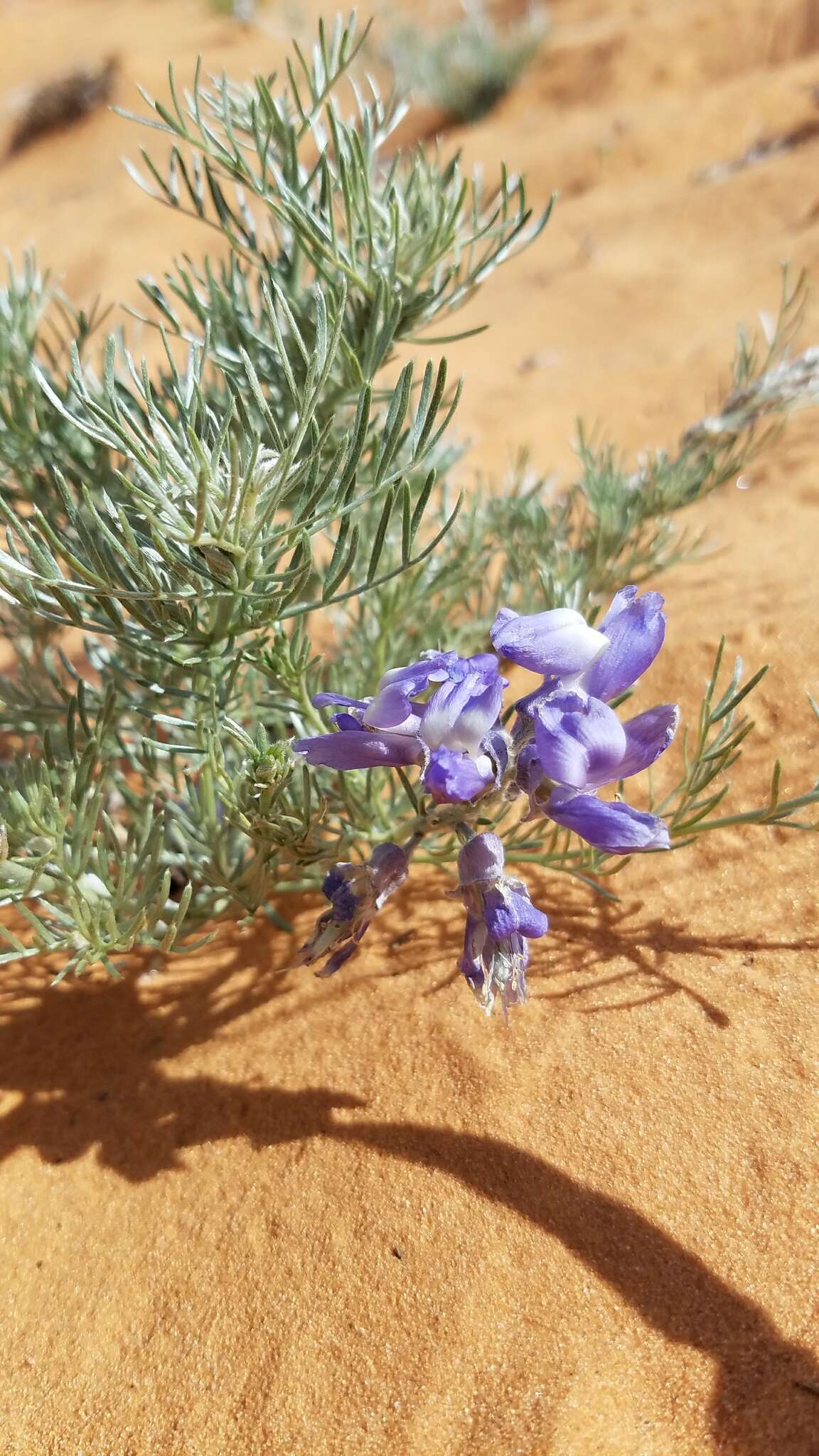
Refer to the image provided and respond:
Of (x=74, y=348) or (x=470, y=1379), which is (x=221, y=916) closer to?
(x=470, y=1379)

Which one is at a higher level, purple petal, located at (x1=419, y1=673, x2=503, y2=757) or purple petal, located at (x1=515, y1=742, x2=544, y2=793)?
purple petal, located at (x1=419, y1=673, x2=503, y2=757)

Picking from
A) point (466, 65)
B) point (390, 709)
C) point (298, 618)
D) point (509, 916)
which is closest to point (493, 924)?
point (509, 916)

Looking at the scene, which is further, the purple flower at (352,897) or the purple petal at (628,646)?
the purple flower at (352,897)

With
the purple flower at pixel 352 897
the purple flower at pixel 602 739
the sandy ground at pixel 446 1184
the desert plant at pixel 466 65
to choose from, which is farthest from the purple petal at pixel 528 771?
the desert plant at pixel 466 65

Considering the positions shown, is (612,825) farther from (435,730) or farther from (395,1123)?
(395,1123)

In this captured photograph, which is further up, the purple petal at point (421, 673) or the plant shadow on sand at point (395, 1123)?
the purple petal at point (421, 673)

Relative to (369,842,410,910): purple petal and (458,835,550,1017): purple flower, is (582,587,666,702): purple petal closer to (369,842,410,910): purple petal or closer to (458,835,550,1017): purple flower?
(458,835,550,1017): purple flower

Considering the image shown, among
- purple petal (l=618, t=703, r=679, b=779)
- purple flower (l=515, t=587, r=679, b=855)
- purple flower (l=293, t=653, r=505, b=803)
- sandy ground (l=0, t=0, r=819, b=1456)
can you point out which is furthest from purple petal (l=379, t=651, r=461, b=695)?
sandy ground (l=0, t=0, r=819, b=1456)

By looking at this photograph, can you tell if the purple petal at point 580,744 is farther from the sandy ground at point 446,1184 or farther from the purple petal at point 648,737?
the sandy ground at point 446,1184
